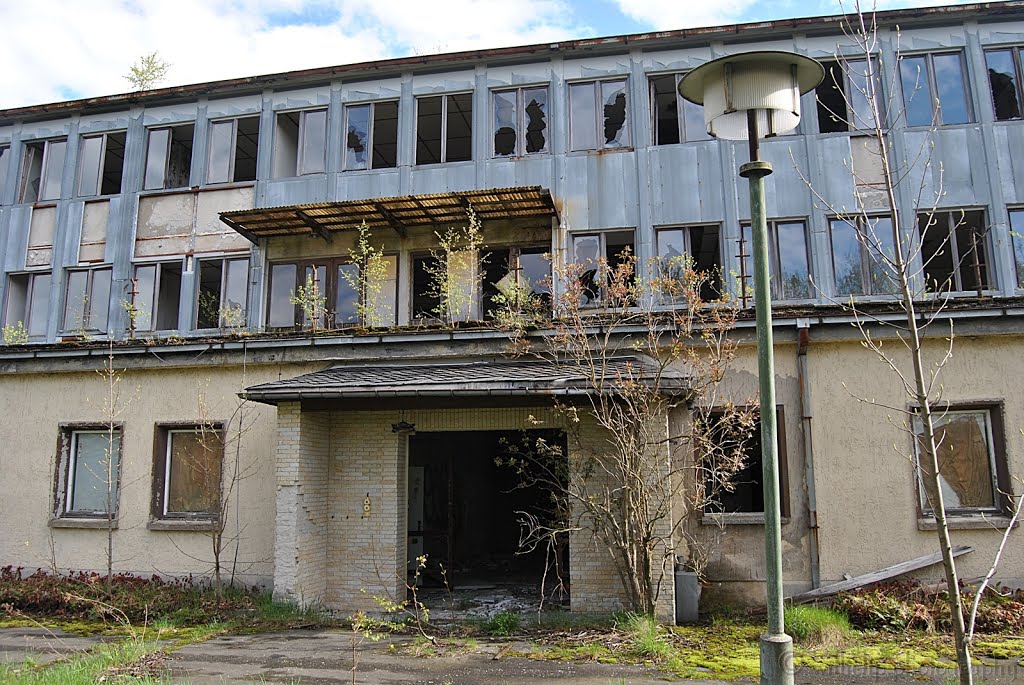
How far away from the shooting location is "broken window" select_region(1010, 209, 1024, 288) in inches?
544

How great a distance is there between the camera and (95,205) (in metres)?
17.4

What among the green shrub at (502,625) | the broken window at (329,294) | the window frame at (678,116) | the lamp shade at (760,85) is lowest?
the green shrub at (502,625)

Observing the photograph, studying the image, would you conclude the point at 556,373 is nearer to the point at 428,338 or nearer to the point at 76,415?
the point at 428,338

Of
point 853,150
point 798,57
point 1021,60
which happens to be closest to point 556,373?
point 798,57

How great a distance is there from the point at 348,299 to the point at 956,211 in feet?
38.5

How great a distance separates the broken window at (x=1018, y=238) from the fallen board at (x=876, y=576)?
5.47 metres

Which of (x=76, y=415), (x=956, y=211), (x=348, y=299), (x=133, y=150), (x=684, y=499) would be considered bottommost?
(x=684, y=499)

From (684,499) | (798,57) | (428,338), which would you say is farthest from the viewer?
(428,338)

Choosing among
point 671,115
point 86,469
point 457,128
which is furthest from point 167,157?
point 671,115

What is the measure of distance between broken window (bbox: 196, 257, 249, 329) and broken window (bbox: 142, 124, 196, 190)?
2.30 meters

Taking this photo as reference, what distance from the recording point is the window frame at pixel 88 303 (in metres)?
16.8

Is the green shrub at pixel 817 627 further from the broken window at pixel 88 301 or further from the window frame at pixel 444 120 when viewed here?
the broken window at pixel 88 301

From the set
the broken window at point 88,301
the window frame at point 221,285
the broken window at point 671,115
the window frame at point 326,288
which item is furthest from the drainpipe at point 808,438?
the broken window at point 88,301

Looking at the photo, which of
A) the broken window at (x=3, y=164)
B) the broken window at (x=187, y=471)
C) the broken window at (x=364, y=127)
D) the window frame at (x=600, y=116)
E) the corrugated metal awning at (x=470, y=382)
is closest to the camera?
the corrugated metal awning at (x=470, y=382)
